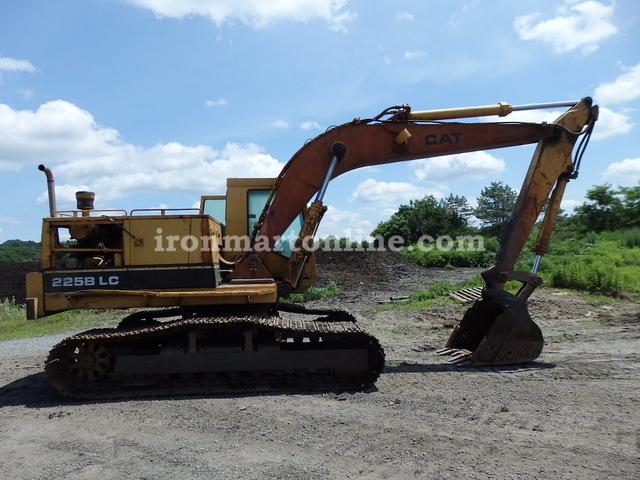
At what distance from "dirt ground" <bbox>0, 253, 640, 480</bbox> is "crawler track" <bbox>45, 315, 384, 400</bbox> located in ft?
0.96

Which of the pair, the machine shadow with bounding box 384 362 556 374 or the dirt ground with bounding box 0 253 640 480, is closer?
the dirt ground with bounding box 0 253 640 480

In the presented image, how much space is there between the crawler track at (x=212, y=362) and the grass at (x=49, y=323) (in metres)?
7.12

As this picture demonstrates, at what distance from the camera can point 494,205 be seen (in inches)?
2311

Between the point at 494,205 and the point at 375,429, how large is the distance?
57.7 m

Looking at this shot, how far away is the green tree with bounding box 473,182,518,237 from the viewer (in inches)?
2245

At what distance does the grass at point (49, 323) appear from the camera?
13.4 meters

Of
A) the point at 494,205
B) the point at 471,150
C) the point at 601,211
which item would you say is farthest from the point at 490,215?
the point at 471,150

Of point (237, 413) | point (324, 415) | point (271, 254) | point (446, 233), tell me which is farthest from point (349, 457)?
point (446, 233)

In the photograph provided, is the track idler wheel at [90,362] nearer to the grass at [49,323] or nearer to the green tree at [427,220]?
the grass at [49,323]

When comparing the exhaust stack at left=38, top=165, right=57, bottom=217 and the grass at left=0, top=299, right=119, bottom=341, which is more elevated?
the exhaust stack at left=38, top=165, right=57, bottom=217

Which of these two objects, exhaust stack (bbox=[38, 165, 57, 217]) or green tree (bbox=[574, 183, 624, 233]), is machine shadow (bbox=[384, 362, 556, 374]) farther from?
green tree (bbox=[574, 183, 624, 233])

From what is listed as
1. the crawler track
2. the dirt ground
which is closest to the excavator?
the crawler track

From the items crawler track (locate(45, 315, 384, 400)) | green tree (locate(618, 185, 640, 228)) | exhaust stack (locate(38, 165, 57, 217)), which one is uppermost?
green tree (locate(618, 185, 640, 228))

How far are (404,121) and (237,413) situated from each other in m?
4.77
